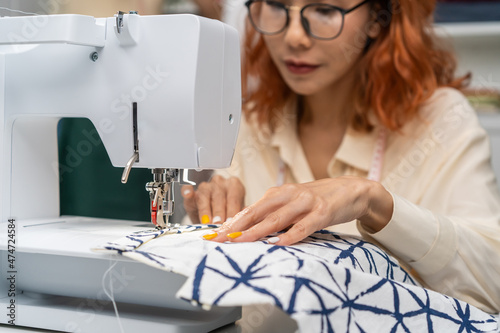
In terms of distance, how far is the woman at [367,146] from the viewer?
103 centimetres

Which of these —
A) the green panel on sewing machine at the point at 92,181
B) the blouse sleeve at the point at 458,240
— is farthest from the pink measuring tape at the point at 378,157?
the green panel on sewing machine at the point at 92,181

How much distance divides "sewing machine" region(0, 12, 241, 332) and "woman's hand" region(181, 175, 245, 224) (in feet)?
0.59

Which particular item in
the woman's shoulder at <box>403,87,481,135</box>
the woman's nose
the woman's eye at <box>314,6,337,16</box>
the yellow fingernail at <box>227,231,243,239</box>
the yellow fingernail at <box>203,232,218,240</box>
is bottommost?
the yellow fingernail at <box>203,232,218,240</box>

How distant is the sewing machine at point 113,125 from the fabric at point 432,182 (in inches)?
14.2

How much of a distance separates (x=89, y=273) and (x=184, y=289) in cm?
22

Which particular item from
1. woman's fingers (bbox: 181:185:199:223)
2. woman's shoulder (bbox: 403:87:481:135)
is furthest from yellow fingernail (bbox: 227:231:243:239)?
woman's shoulder (bbox: 403:87:481:135)

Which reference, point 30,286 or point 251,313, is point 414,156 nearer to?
point 251,313

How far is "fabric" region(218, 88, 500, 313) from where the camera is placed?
1.07m

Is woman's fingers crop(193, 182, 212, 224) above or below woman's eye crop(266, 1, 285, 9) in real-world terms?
below

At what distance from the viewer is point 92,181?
4.12ft

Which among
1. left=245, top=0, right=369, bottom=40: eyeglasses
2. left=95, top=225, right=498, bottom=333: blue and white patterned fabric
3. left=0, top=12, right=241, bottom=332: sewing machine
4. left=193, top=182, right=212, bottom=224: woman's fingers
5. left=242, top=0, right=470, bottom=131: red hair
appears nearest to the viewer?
left=95, top=225, right=498, bottom=333: blue and white patterned fabric

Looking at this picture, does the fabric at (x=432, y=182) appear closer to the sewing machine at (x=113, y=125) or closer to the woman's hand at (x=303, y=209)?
the woman's hand at (x=303, y=209)

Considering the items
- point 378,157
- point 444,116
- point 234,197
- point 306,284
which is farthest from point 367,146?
point 306,284

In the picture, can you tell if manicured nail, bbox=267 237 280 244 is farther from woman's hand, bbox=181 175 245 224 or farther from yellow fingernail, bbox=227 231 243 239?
woman's hand, bbox=181 175 245 224
